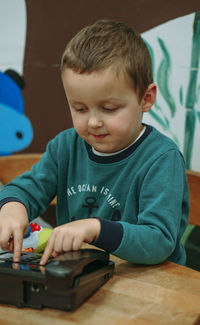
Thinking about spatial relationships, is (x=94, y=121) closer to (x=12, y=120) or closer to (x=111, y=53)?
(x=111, y=53)

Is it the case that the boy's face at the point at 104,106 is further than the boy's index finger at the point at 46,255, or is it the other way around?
Answer: the boy's face at the point at 104,106

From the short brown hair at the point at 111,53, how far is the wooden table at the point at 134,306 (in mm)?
377

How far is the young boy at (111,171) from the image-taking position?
70 centimetres

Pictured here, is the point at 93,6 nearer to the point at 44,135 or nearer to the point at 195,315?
the point at 44,135

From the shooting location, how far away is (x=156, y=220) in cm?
75

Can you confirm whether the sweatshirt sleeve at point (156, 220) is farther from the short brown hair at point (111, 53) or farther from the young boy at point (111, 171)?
the short brown hair at point (111, 53)

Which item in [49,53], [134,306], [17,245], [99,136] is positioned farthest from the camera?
[49,53]

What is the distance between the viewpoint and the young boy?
2.31 feet

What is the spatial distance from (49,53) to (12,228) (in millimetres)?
1172

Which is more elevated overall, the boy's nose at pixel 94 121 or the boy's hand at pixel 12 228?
the boy's nose at pixel 94 121

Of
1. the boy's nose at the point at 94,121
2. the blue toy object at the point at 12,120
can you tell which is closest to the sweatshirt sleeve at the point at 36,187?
the boy's nose at the point at 94,121

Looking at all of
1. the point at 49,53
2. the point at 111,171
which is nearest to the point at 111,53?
the point at 111,171

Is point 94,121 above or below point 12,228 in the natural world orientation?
above

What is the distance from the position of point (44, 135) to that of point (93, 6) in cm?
59
